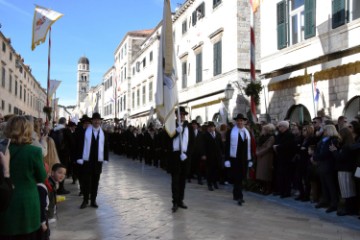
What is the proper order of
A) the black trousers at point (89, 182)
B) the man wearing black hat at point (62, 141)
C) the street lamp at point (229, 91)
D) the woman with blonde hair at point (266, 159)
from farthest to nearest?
the street lamp at point (229, 91) < the man wearing black hat at point (62, 141) < the woman with blonde hair at point (266, 159) < the black trousers at point (89, 182)

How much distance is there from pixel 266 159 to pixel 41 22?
42.3ft

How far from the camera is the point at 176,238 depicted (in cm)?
555

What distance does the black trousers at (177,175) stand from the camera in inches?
295

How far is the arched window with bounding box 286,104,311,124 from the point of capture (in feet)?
48.3

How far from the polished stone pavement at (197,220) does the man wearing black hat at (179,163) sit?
0.99 feet

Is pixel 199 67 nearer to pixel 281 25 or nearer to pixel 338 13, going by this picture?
pixel 281 25

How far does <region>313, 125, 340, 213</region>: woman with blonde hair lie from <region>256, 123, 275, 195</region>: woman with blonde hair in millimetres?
1811

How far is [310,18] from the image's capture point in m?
14.0

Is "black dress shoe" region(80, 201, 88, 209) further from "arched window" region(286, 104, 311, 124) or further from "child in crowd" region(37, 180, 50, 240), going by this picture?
"arched window" region(286, 104, 311, 124)

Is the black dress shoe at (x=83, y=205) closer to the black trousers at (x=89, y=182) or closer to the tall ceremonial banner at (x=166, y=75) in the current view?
the black trousers at (x=89, y=182)

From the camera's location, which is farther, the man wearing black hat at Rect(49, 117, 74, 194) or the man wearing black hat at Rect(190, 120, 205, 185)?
the man wearing black hat at Rect(190, 120, 205, 185)

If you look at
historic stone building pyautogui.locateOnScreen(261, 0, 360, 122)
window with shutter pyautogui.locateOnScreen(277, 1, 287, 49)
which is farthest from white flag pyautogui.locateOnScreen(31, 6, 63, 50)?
window with shutter pyautogui.locateOnScreen(277, 1, 287, 49)

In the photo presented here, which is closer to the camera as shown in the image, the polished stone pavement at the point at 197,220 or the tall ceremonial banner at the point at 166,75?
the polished stone pavement at the point at 197,220

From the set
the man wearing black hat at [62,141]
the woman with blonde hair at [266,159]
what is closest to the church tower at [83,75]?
the man wearing black hat at [62,141]
